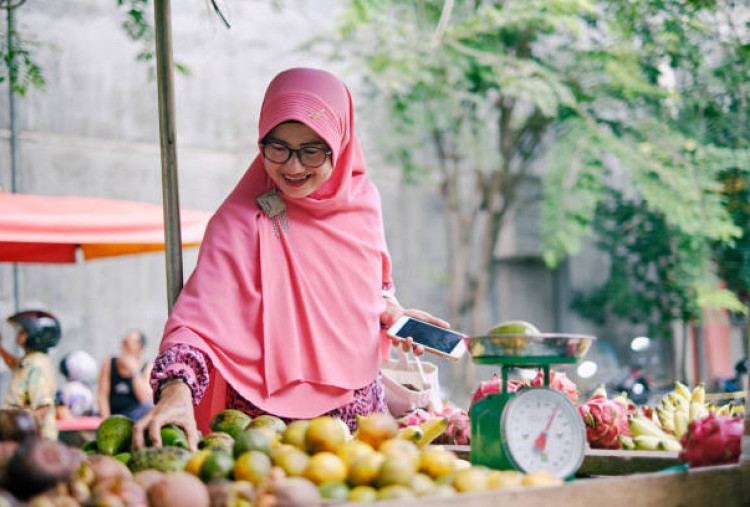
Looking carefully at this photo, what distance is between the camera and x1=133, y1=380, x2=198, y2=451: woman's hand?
1.72m

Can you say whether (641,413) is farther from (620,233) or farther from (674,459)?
(620,233)

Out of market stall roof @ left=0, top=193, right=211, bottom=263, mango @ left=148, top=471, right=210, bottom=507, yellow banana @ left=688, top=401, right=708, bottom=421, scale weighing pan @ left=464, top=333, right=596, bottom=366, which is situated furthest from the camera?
market stall roof @ left=0, top=193, right=211, bottom=263

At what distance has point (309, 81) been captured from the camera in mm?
2238

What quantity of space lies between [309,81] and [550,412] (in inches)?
48.7

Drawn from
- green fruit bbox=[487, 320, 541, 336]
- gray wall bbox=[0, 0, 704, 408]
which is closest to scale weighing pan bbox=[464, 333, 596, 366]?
green fruit bbox=[487, 320, 541, 336]

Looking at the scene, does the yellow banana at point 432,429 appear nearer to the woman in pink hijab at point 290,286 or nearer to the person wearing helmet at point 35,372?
the woman in pink hijab at point 290,286

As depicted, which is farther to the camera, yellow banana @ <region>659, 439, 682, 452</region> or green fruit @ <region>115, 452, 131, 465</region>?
yellow banana @ <region>659, 439, 682, 452</region>

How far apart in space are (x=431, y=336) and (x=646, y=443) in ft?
2.27

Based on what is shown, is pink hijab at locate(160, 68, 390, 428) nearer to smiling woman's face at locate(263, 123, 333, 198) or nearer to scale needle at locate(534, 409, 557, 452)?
smiling woman's face at locate(263, 123, 333, 198)

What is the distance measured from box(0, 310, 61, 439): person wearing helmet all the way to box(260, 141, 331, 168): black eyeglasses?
2966 millimetres

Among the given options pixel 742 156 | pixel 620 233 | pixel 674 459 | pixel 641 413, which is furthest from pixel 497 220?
pixel 674 459

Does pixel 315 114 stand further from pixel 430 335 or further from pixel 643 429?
pixel 643 429

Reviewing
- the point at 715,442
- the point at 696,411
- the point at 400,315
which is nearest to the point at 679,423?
the point at 696,411

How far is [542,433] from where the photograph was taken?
155 centimetres
